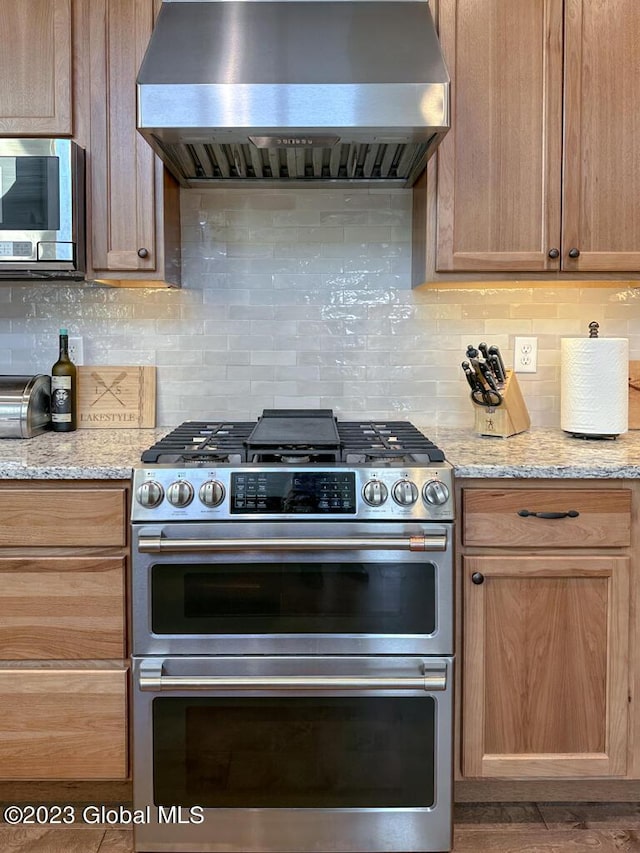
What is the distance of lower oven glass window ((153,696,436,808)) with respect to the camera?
1.63 meters

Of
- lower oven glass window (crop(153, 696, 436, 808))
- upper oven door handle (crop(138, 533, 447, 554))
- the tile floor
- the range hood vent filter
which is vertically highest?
the range hood vent filter

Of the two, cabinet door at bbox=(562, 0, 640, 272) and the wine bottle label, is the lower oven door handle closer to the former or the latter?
the wine bottle label

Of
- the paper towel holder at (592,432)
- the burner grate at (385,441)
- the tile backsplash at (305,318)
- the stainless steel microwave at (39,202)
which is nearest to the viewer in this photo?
the burner grate at (385,441)

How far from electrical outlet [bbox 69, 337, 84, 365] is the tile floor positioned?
4.63 ft

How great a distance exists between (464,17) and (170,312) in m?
1.29

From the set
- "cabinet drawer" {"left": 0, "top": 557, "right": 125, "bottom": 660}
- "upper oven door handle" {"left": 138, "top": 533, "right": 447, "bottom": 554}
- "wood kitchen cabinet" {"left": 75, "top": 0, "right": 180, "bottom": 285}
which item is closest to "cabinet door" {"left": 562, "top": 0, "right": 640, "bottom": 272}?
"upper oven door handle" {"left": 138, "top": 533, "right": 447, "bottom": 554}

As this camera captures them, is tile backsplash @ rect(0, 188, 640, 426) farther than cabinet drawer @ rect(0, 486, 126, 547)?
Yes

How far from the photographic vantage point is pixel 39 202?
191 centimetres

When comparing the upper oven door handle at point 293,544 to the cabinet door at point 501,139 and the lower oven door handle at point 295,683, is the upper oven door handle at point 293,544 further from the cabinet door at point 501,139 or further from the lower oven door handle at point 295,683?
the cabinet door at point 501,139

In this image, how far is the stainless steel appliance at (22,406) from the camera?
6.67 feet

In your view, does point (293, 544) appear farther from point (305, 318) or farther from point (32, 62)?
point (32, 62)

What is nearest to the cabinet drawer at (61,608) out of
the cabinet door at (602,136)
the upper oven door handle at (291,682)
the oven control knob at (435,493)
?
the upper oven door handle at (291,682)

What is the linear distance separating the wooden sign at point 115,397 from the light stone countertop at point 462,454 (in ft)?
0.17

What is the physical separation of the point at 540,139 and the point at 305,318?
3.03 feet
